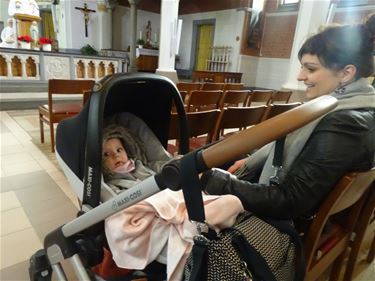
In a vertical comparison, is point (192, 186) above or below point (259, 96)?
above

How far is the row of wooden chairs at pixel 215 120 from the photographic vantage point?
1700 millimetres

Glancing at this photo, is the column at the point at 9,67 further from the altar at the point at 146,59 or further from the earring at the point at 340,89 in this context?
the earring at the point at 340,89

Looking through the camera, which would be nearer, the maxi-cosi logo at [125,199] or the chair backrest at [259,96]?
the maxi-cosi logo at [125,199]

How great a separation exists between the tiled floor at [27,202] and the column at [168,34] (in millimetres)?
3370

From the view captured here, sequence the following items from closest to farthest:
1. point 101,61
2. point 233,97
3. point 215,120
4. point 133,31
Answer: point 215,120, point 233,97, point 101,61, point 133,31

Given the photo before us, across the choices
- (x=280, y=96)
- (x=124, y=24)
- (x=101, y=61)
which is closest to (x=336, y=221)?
(x=280, y=96)

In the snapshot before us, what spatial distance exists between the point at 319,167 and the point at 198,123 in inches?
42.8

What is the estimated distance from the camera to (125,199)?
59cm

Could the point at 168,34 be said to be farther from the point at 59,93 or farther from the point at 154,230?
the point at 154,230

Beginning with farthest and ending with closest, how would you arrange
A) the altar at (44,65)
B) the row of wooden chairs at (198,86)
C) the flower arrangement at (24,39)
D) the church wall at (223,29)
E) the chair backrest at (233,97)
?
1. the church wall at (223,29)
2. the flower arrangement at (24,39)
3. the altar at (44,65)
4. the row of wooden chairs at (198,86)
5. the chair backrest at (233,97)

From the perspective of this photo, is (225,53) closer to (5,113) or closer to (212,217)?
(5,113)

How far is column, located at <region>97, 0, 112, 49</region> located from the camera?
998 centimetres

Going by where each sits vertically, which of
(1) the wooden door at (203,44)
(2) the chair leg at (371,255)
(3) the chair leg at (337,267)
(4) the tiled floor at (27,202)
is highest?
(1) the wooden door at (203,44)

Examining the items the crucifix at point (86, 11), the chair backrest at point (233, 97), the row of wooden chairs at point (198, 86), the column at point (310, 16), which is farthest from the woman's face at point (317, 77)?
the crucifix at point (86, 11)
